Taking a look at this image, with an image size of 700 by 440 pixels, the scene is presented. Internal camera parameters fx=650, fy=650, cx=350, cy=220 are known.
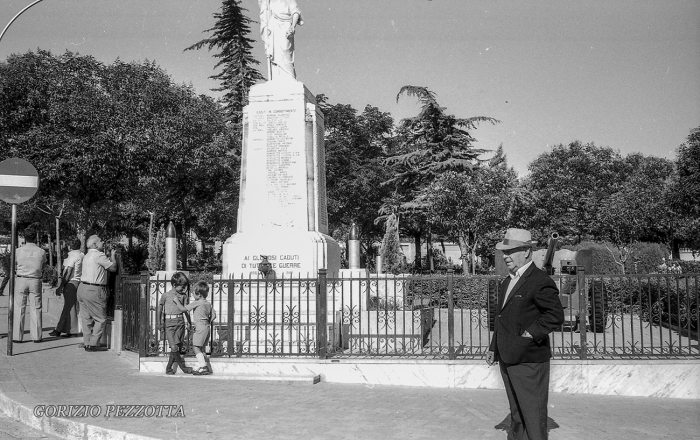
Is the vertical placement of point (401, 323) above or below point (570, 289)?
below

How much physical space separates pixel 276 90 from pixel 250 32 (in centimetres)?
3214

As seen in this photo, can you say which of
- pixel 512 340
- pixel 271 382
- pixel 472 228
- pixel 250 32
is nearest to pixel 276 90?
pixel 271 382

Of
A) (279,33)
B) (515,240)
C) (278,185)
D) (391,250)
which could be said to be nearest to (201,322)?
(515,240)

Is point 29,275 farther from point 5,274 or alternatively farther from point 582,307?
point 582,307

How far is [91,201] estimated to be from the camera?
25.1m

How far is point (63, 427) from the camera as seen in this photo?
6363 mm

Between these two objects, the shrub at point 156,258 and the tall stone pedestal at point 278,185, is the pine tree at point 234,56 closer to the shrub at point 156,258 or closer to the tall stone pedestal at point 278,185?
the shrub at point 156,258

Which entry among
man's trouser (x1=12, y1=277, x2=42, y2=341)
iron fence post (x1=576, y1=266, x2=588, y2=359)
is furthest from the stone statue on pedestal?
iron fence post (x1=576, y1=266, x2=588, y2=359)

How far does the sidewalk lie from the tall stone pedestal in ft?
14.8

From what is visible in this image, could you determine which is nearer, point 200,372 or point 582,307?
point 582,307

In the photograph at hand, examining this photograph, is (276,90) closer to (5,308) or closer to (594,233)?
(5,308)

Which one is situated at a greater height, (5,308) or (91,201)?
(91,201)

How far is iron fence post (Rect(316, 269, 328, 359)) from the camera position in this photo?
9.06 meters

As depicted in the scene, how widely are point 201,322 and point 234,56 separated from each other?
1458 inches
